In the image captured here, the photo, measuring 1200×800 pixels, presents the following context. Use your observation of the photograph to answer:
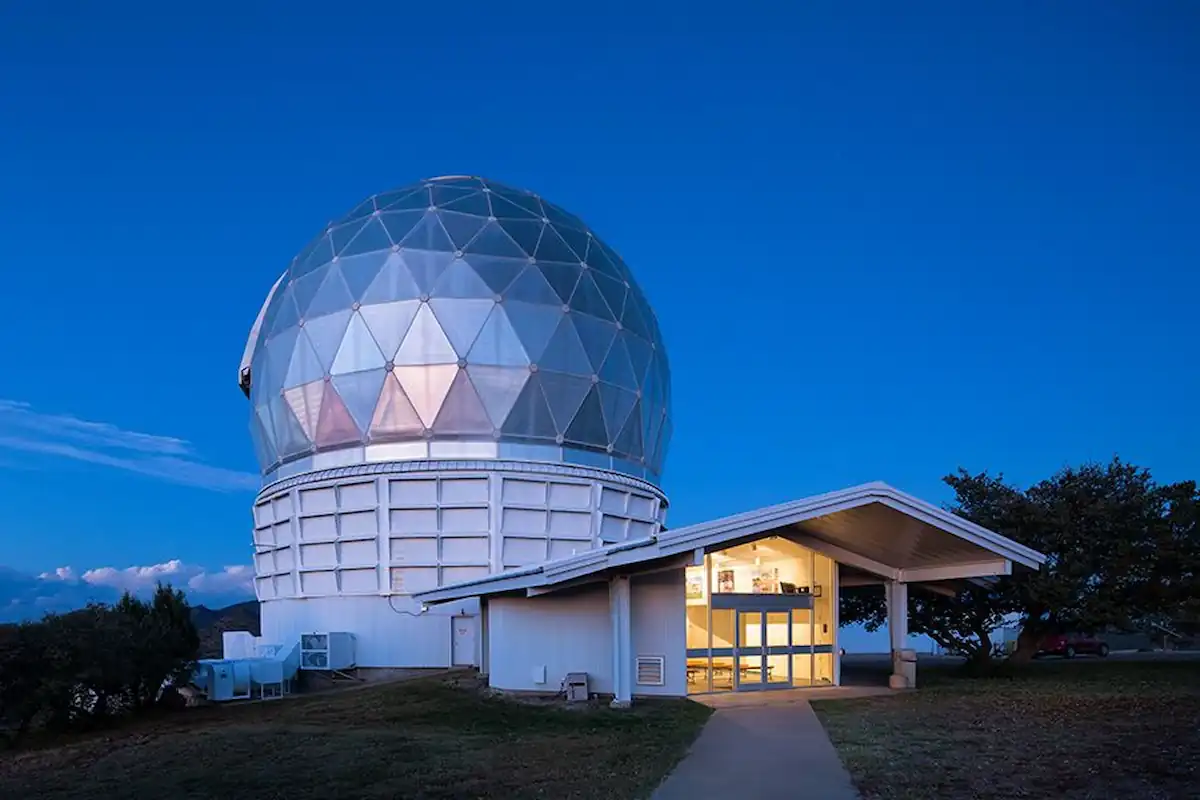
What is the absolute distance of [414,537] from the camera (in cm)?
2831

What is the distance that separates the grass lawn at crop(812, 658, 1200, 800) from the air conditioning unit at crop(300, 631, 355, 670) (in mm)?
14532

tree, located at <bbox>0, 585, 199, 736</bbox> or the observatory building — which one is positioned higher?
the observatory building

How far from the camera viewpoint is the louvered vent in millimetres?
20484

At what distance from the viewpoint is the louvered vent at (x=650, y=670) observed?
67.2 feet

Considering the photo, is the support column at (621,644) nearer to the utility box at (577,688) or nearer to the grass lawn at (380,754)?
the grass lawn at (380,754)

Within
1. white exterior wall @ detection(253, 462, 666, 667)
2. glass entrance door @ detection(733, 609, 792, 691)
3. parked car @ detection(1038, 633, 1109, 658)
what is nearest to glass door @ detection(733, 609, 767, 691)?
glass entrance door @ detection(733, 609, 792, 691)

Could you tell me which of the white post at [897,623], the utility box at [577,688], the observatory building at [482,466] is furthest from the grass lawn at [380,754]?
the white post at [897,623]

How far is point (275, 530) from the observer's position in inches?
1236

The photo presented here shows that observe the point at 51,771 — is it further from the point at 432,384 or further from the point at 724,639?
the point at 432,384

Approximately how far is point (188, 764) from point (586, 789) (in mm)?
6866

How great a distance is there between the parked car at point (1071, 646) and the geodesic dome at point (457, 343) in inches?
842

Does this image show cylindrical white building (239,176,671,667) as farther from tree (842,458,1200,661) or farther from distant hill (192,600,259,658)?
distant hill (192,600,259,658)

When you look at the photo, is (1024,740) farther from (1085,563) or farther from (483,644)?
(483,644)

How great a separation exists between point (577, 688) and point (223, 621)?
184 ft
